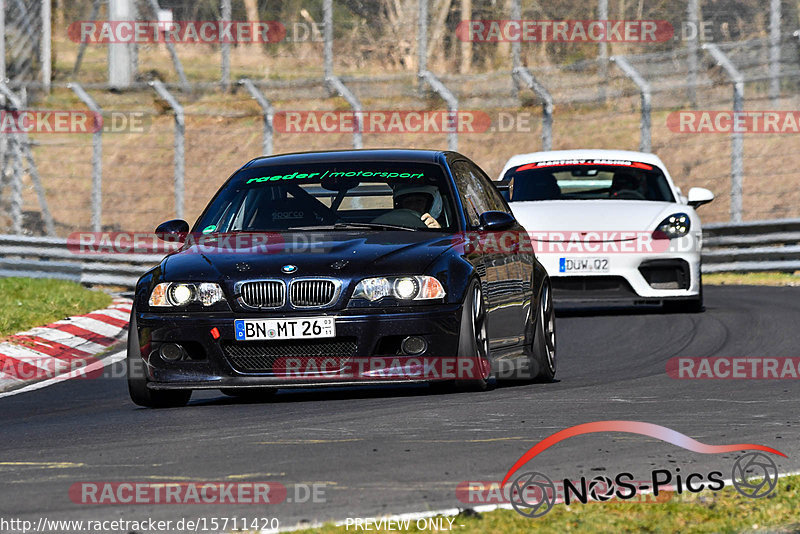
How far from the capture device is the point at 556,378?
9.69 metres

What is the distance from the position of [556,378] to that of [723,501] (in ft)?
14.4

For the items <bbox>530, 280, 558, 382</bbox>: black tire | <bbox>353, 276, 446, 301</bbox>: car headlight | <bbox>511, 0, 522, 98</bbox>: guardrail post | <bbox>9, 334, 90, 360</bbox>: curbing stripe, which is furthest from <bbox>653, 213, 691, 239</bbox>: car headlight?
<bbox>511, 0, 522, 98</bbox>: guardrail post

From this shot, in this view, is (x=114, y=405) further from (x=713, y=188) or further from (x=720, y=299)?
(x=713, y=188)

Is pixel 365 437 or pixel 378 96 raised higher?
pixel 365 437

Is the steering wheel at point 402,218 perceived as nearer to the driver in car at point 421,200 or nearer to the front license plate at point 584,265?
the driver in car at point 421,200

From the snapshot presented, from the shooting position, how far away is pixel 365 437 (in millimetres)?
6750

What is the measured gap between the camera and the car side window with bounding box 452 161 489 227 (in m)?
9.07
